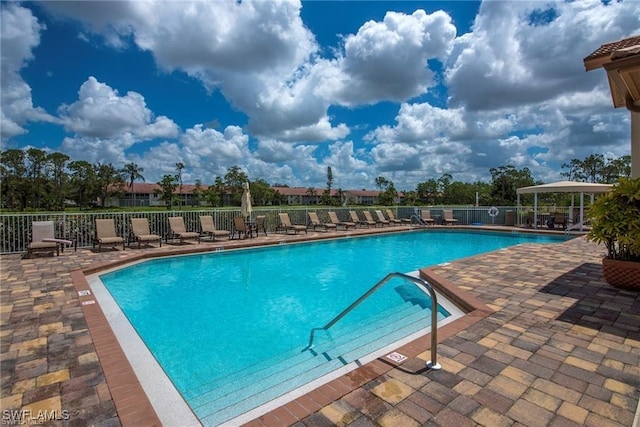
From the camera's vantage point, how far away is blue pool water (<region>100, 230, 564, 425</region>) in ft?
11.6

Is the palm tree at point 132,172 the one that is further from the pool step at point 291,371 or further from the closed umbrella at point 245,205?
the pool step at point 291,371

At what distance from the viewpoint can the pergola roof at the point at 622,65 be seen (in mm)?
3434

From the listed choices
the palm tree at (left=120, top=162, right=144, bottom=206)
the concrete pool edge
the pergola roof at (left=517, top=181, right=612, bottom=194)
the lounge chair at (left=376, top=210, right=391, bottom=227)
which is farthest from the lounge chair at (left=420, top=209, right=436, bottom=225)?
the palm tree at (left=120, top=162, right=144, bottom=206)

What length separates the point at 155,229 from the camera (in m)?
11.4

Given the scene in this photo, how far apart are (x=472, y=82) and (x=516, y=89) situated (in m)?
2.08

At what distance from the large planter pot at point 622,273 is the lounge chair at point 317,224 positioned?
10790 mm

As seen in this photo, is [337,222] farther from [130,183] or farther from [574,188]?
[130,183]

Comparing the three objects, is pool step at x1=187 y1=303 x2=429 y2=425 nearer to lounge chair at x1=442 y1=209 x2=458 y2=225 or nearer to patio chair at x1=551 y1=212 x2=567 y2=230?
patio chair at x1=551 y1=212 x2=567 y2=230

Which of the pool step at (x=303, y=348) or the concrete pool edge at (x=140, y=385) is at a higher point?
the concrete pool edge at (x=140, y=385)

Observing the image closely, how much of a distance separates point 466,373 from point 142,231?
1016 centimetres

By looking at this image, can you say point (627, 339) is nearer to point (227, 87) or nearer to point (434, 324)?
point (434, 324)

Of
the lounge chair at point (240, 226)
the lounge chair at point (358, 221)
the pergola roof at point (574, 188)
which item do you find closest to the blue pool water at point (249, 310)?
the lounge chair at point (240, 226)

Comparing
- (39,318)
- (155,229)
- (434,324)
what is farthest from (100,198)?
(434,324)

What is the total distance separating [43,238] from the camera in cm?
864
